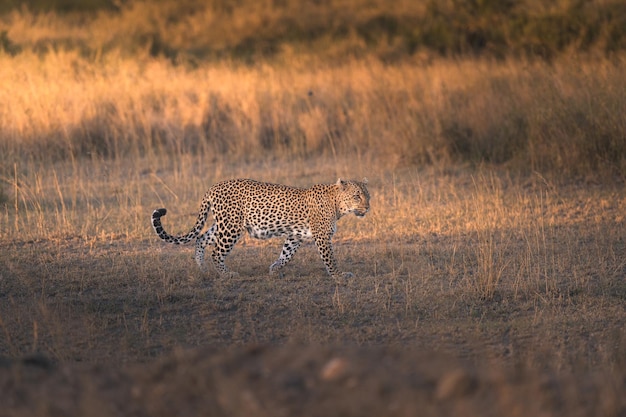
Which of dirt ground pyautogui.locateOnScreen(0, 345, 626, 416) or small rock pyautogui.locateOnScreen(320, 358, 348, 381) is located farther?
small rock pyautogui.locateOnScreen(320, 358, 348, 381)

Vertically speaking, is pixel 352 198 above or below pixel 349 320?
above

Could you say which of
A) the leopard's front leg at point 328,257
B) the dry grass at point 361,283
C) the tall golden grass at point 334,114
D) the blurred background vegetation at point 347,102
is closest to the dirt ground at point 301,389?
the dry grass at point 361,283

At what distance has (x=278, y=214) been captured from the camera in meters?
8.27

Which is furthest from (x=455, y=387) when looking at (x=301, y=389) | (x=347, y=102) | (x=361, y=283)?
(x=347, y=102)

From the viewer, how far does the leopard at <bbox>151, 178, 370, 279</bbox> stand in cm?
827

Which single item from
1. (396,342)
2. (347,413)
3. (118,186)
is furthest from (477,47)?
(347,413)

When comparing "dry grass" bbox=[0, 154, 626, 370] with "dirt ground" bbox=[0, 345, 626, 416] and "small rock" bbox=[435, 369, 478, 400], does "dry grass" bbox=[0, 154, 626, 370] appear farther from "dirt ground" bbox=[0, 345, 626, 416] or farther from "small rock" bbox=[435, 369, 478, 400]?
"small rock" bbox=[435, 369, 478, 400]

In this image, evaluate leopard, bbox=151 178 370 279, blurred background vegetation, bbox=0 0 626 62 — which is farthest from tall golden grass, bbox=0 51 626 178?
leopard, bbox=151 178 370 279

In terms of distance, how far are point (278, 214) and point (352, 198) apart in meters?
0.69

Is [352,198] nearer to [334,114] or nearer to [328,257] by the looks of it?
[328,257]

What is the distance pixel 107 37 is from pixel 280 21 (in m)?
8.29

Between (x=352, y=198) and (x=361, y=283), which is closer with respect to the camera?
(x=361, y=283)

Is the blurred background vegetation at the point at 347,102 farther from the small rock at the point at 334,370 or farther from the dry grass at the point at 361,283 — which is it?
the small rock at the point at 334,370

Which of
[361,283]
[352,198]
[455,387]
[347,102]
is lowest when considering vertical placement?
[455,387]
